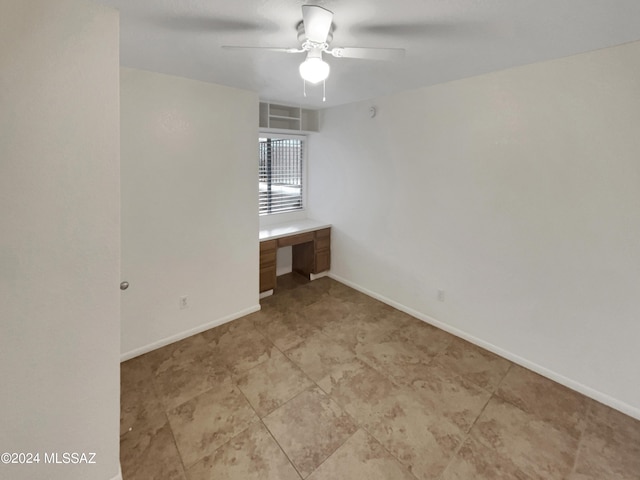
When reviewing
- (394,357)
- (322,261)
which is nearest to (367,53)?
(394,357)

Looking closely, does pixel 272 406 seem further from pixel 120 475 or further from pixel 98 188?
pixel 98 188

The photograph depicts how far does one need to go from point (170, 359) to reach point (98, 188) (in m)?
1.79

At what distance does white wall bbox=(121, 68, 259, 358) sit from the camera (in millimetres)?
2422

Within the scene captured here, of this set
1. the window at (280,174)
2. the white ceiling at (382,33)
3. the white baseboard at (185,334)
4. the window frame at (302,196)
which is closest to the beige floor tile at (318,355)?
the white baseboard at (185,334)

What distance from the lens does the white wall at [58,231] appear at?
46.1 inches

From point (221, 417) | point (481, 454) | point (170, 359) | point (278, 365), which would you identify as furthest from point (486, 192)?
point (170, 359)

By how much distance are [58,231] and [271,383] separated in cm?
173

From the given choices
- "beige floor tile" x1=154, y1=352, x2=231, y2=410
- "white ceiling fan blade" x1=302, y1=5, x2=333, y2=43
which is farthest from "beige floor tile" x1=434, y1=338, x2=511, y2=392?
"white ceiling fan blade" x1=302, y1=5, x2=333, y2=43

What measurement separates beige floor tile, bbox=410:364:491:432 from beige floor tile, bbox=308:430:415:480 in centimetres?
54

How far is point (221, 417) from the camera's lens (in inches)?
77.7

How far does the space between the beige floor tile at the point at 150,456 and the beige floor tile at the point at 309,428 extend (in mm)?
564

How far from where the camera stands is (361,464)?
168cm

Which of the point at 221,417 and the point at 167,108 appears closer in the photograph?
the point at 221,417

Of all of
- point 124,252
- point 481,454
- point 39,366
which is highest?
point 124,252
